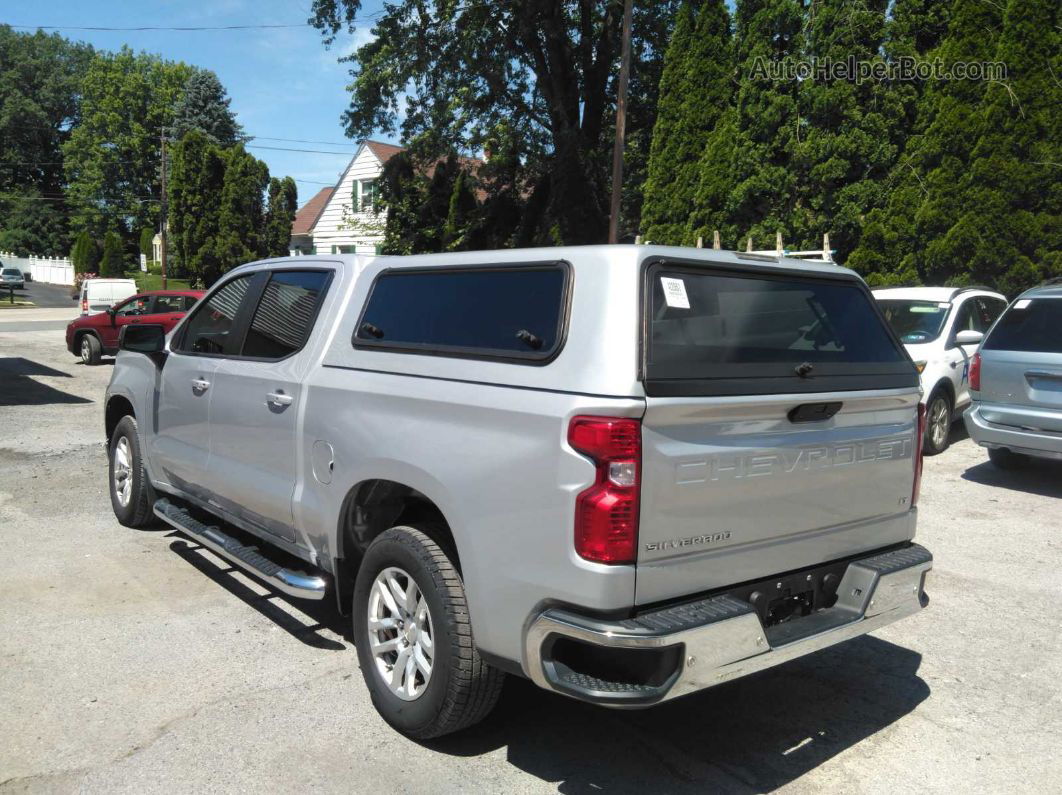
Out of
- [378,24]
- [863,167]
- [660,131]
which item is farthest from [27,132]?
[863,167]

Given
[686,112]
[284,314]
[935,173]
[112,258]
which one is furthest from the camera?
[112,258]

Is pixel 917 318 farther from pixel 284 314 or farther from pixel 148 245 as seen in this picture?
pixel 148 245

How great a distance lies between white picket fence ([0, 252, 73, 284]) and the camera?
6781cm

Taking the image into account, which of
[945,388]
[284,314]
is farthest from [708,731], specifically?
[945,388]

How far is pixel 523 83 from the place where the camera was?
24828mm

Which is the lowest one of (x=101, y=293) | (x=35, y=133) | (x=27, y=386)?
(x=27, y=386)

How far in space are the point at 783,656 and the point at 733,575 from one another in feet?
1.07

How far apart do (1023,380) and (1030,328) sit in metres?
0.52

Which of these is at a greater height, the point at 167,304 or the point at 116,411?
the point at 167,304

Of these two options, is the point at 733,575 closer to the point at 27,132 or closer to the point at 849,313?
the point at 849,313

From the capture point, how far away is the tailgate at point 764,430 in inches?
115

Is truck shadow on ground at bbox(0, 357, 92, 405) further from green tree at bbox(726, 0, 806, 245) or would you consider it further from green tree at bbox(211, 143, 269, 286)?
green tree at bbox(211, 143, 269, 286)

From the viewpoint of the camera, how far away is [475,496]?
10.3 ft

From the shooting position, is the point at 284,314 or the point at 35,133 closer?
the point at 284,314
